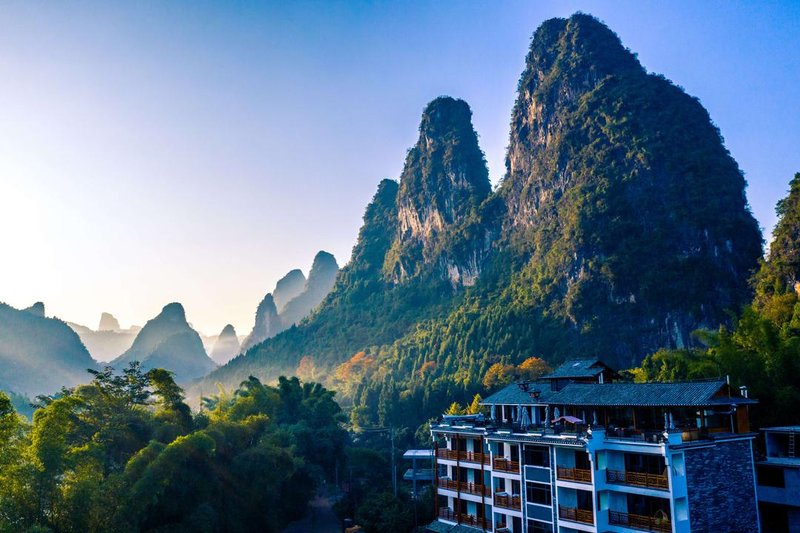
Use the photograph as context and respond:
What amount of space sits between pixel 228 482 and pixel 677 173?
7276 cm

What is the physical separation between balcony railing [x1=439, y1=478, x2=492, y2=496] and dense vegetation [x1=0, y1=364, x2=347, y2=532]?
10656mm

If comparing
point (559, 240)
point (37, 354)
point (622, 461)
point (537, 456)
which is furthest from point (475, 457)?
point (37, 354)

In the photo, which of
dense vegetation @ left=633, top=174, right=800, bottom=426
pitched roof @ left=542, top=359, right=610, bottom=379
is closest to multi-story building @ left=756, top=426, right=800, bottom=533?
dense vegetation @ left=633, top=174, right=800, bottom=426

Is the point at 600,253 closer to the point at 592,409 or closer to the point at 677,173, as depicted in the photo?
the point at 677,173

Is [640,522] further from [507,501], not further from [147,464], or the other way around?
[147,464]

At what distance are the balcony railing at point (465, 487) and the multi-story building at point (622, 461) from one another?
13 cm

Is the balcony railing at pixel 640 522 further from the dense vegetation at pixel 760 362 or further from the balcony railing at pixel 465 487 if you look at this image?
the dense vegetation at pixel 760 362

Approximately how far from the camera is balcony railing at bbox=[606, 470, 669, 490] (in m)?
22.6

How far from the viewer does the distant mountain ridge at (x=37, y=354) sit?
6220 inches

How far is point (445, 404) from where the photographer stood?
2768 inches

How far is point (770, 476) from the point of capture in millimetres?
26094

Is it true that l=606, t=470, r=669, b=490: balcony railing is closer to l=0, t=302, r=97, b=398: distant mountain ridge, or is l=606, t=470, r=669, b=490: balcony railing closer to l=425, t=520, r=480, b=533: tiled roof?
l=425, t=520, r=480, b=533: tiled roof

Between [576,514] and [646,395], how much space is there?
5.98 m

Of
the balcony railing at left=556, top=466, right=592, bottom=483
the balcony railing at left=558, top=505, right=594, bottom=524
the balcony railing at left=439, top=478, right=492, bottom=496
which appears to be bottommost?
the balcony railing at left=439, top=478, right=492, bottom=496
